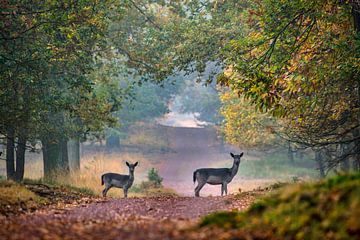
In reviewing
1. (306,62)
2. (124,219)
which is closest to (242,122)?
(306,62)

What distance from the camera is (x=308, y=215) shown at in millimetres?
6105

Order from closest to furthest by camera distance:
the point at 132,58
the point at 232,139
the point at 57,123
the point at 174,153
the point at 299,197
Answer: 1. the point at 299,197
2. the point at 57,123
3. the point at 132,58
4. the point at 232,139
5. the point at 174,153

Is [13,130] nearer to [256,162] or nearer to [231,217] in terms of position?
[231,217]

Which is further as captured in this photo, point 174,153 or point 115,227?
point 174,153

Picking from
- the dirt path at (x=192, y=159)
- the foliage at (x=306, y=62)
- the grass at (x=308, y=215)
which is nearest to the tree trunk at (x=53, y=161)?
the foliage at (x=306, y=62)

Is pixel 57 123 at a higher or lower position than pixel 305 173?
higher

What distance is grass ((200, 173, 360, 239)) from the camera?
18.7 feet

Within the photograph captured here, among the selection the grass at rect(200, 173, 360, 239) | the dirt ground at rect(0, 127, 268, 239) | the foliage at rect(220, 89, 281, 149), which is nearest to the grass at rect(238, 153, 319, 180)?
the foliage at rect(220, 89, 281, 149)

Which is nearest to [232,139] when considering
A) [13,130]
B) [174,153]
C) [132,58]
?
[132,58]

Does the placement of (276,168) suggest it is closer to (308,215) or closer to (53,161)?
(53,161)

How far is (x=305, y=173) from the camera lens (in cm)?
4159

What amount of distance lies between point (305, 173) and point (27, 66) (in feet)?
96.7

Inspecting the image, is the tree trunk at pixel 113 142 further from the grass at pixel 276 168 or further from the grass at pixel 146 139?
A: the grass at pixel 276 168

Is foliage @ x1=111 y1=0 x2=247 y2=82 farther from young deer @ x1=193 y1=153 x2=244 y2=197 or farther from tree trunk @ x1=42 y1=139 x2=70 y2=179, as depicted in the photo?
tree trunk @ x1=42 y1=139 x2=70 y2=179
